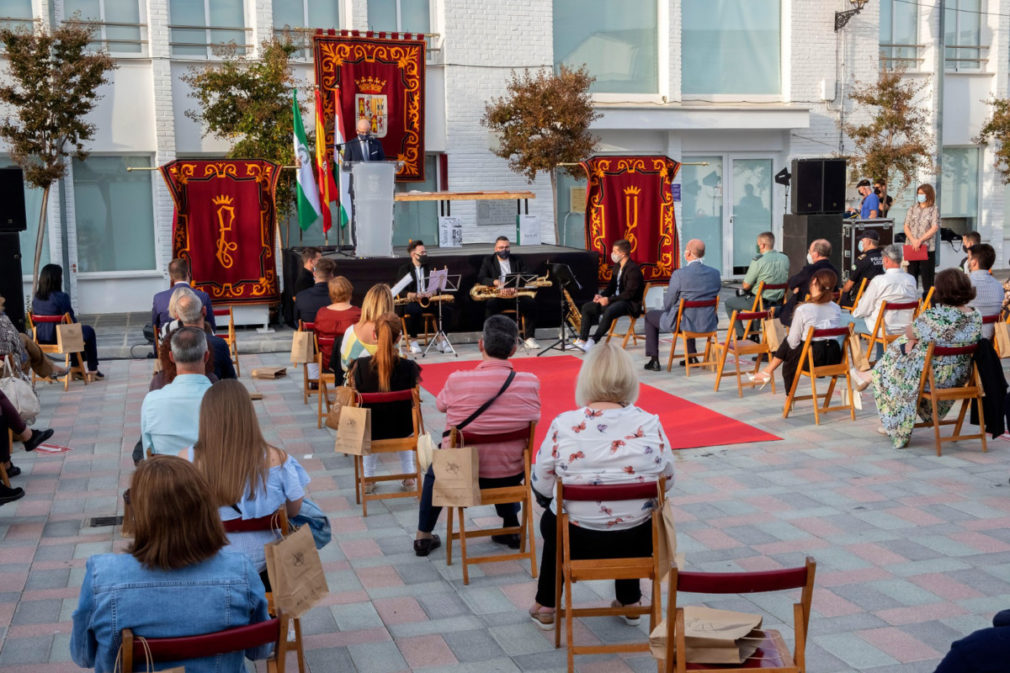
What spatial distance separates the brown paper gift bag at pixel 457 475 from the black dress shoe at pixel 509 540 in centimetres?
68

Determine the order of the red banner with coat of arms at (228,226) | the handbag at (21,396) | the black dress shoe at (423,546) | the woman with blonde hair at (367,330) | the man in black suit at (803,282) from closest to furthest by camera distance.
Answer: the black dress shoe at (423,546) → the woman with blonde hair at (367,330) → the handbag at (21,396) → the man in black suit at (803,282) → the red banner with coat of arms at (228,226)

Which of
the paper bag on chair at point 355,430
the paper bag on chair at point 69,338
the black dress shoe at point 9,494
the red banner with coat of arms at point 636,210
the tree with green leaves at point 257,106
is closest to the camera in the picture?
the paper bag on chair at point 355,430

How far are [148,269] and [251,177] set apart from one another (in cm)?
399

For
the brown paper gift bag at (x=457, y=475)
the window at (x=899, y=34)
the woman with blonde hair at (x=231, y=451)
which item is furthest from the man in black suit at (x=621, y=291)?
the window at (x=899, y=34)

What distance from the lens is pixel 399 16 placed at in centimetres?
1867

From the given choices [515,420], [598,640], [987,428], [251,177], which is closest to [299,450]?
[515,420]

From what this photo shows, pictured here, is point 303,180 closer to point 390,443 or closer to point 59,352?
point 59,352

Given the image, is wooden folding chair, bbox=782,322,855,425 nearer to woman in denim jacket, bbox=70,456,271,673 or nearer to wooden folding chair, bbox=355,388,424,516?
wooden folding chair, bbox=355,388,424,516

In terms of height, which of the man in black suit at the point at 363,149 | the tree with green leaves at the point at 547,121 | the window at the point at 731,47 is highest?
the window at the point at 731,47

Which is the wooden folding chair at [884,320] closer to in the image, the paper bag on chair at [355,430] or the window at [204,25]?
the paper bag on chair at [355,430]

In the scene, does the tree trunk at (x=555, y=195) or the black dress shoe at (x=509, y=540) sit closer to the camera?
the black dress shoe at (x=509, y=540)

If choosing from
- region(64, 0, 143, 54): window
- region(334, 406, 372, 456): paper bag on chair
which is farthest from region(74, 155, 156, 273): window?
region(334, 406, 372, 456): paper bag on chair

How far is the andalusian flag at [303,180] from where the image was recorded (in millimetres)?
15375

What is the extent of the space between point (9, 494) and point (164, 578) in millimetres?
4749
